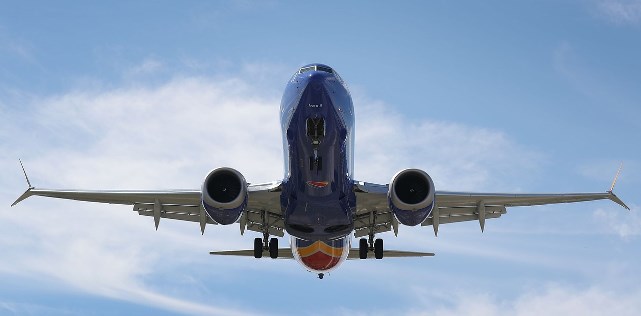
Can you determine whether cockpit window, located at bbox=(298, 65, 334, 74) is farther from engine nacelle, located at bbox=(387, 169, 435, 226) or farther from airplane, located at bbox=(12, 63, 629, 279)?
engine nacelle, located at bbox=(387, 169, 435, 226)

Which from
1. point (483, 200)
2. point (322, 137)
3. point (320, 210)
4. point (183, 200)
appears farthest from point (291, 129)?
point (483, 200)

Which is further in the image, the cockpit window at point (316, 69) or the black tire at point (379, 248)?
the black tire at point (379, 248)

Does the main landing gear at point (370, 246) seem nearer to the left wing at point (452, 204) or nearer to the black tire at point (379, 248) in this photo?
the black tire at point (379, 248)

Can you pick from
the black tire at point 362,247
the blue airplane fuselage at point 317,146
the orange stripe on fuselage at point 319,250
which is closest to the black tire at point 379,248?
the black tire at point 362,247

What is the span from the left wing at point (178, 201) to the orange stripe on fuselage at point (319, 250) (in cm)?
131

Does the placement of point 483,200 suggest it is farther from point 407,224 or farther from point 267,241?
point 267,241

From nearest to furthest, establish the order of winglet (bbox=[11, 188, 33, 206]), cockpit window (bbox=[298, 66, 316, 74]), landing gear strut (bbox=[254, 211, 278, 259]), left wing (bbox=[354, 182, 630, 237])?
cockpit window (bbox=[298, 66, 316, 74])
winglet (bbox=[11, 188, 33, 206])
left wing (bbox=[354, 182, 630, 237])
landing gear strut (bbox=[254, 211, 278, 259])

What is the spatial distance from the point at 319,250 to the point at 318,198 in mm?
5022

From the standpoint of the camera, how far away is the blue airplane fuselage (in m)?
20.9

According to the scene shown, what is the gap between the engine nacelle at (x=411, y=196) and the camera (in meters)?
21.8

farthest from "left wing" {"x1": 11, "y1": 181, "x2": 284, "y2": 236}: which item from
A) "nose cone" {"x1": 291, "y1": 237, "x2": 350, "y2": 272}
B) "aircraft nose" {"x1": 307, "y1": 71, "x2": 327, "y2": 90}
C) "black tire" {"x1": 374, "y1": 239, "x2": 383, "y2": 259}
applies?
"aircraft nose" {"x1": 307, "y1": 71, "x2": 327, "y2": 90}

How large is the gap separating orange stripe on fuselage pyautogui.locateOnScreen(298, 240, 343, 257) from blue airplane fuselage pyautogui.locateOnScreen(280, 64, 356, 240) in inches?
123

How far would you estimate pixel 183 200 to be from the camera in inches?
1016

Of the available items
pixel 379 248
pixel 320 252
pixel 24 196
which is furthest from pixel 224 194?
pixel 379 248
